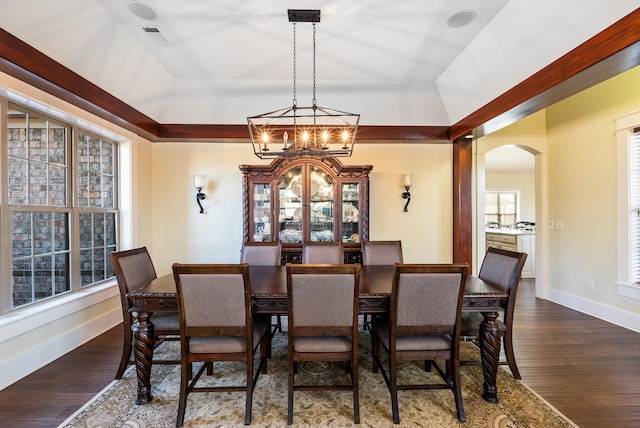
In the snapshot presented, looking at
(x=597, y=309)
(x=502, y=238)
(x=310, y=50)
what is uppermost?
(x=310, y=50)

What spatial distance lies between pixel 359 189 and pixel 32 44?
324cm

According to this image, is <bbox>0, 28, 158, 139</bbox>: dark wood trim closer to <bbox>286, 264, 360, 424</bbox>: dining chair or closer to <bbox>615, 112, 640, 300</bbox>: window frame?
<bbox>286, 264, 360, 424</bbox>: dining chair

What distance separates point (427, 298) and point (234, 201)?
3.14m

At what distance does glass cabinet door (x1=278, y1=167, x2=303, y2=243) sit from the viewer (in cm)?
381

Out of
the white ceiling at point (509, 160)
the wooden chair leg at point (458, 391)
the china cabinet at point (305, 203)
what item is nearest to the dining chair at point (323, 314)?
the wooden chair leg at point (458, 391)

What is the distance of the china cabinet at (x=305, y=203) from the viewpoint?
3.75 m

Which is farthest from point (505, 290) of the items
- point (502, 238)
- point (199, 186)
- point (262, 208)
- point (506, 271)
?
point (502, 238)

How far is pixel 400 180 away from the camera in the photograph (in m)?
4.16

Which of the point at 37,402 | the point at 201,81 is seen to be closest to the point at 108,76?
the point at 201,81

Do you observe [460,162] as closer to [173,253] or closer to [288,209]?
[288,209]

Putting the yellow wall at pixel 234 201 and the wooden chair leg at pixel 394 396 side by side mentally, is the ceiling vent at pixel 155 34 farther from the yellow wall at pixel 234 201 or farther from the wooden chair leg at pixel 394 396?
the wooden chair leg at pixel 394 396

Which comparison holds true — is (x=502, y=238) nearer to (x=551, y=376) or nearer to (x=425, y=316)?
(x=551, y=376)

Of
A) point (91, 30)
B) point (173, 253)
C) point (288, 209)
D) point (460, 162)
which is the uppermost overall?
point (91, 30)

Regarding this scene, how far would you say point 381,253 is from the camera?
9.97 feet
